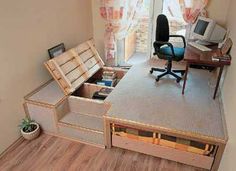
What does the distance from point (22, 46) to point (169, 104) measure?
6.07 feet

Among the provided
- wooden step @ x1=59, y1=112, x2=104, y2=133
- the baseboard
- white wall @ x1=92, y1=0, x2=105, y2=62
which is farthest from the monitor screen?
the baseboard

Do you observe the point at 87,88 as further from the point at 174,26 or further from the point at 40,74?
the point at 174,26

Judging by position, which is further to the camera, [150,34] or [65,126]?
[150,34]

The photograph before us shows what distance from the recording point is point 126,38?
3.93 m

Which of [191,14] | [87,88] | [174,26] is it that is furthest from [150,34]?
[87,88]

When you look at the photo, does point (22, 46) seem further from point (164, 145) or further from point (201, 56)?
point (201, 56)

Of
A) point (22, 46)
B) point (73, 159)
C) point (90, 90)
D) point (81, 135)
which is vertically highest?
point (22, 46)

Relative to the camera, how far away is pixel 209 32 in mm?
3045

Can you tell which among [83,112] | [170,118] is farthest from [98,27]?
[170,118]

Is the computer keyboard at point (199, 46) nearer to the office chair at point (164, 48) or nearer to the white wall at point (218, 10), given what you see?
the office chair at point (164, 48)

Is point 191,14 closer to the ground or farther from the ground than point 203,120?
farther from the ground

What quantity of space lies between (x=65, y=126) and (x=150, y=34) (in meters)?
2.23

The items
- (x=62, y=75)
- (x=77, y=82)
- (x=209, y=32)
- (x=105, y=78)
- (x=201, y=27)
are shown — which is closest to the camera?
(x=62, y=75)

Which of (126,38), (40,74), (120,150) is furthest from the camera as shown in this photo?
(126,38)
